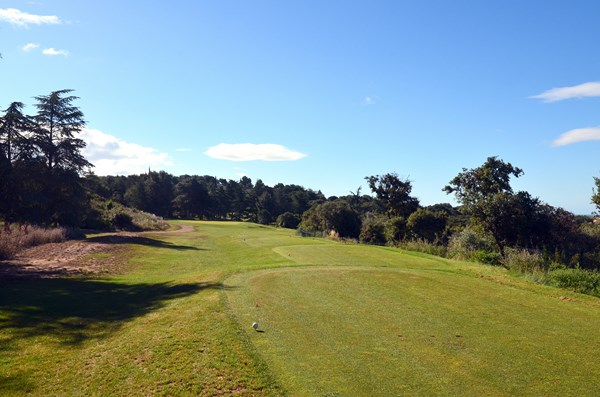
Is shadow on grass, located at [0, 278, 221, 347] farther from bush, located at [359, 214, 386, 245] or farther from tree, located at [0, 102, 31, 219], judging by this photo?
bush, located at [359, 214, 386, 245]

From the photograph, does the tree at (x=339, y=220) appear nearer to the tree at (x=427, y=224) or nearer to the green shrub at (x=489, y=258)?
the tree at (x=427, y=224)

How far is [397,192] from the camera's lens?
1964 inches

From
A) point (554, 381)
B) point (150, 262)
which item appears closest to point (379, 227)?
point (150, 262)

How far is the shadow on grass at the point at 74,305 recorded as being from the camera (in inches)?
394

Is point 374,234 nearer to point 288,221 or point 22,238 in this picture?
point 22,238

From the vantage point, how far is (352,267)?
57.7 ft

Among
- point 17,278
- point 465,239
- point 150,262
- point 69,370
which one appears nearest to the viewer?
point 69,370

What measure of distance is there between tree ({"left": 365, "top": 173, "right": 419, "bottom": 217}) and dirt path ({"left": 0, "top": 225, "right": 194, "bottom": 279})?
3094 centimetres

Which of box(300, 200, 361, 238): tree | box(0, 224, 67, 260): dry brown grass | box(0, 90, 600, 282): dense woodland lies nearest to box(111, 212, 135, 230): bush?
box(0, 90, 600, 282): dense woodland

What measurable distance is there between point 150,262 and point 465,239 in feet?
69.4

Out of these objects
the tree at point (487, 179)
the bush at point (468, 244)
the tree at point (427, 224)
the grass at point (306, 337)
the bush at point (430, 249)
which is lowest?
the grass at point (306, 337)

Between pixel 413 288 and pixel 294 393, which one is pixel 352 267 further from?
pixel 294 393

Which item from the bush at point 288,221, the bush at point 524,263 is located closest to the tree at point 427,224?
the bush at point 524,263

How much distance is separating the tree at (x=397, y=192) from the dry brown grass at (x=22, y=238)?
111 ft
